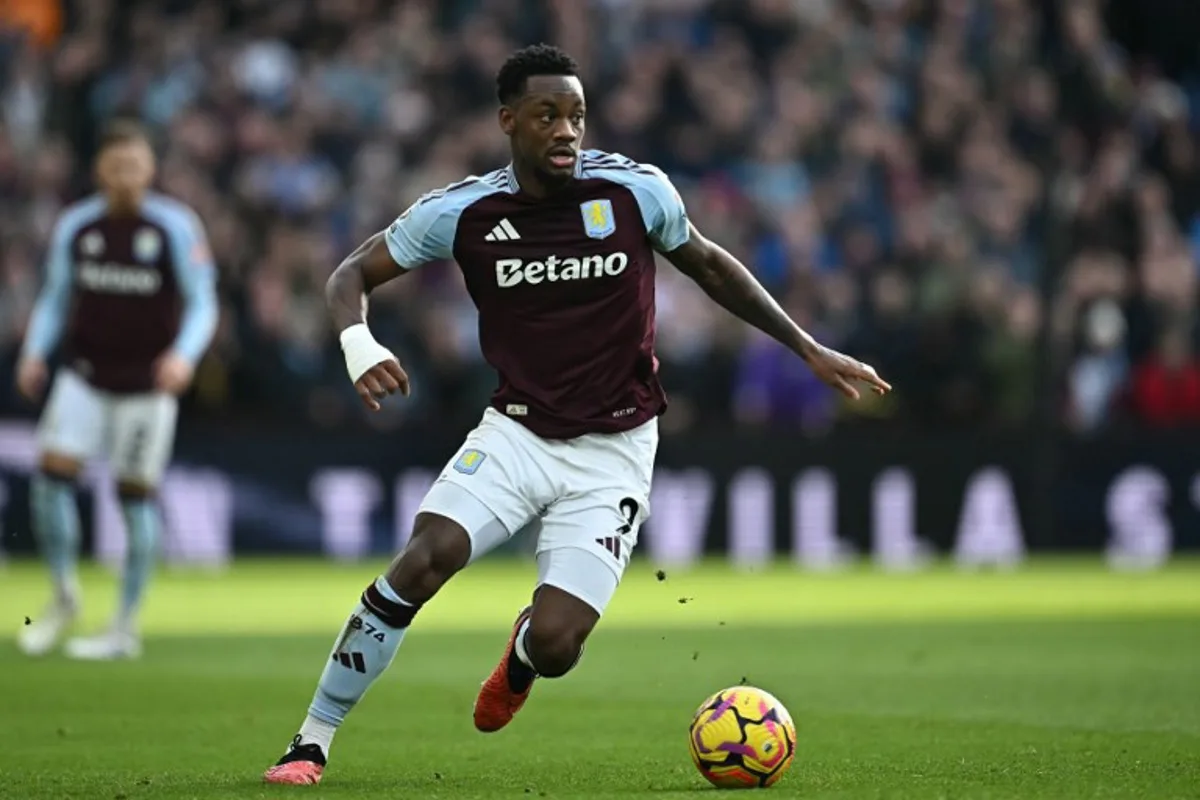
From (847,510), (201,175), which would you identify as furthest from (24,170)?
(847,510)

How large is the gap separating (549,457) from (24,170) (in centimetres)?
1467

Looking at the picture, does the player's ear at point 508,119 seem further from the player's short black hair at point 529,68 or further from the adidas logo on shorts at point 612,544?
the adidas logo on shorts at point 612,544

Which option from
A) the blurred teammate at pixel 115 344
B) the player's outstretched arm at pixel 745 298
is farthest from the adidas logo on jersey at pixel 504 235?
the blurred teammate at pixel 115 344

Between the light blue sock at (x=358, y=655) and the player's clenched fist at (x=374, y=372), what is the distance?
0.66 meters

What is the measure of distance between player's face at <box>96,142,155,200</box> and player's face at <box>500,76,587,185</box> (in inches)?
223

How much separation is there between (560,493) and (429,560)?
2.25 ft

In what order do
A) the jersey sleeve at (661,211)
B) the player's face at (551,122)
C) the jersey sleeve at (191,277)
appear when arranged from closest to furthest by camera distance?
the player's face at (551,122) → the jersey sleeve at (661,211) → the jersey sleeve at (191,277)

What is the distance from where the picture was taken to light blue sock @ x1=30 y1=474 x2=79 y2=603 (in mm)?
13453

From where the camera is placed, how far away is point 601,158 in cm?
830

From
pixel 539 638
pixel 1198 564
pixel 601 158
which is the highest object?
pixel 601 158

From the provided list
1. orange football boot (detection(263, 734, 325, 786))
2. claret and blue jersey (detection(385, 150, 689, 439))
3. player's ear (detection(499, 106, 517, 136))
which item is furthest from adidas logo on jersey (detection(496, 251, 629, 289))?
orange football boot (detection(263, 734, 325, 786))

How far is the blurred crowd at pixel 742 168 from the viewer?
21.2 m

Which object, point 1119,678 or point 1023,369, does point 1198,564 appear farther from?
point 1119,678

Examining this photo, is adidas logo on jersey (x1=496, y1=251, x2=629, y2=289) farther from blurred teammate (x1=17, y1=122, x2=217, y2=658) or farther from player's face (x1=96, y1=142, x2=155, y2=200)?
player's face (x1=96, y1=142, x2=155, y2=200)
